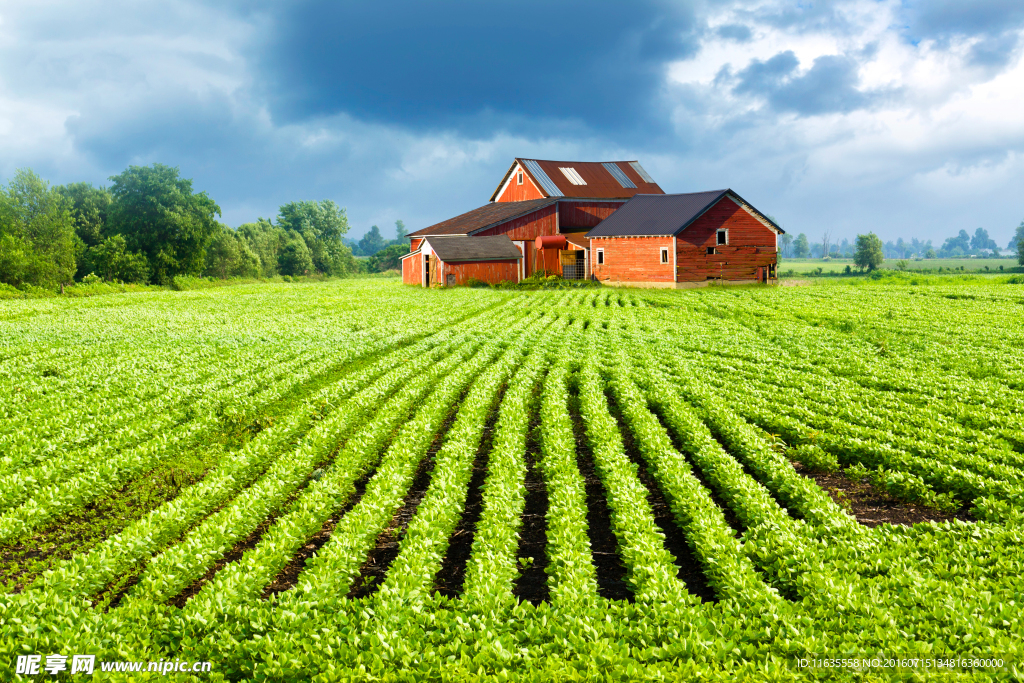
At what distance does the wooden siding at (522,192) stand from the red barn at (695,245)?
47.9 feet

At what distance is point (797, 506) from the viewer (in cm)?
913

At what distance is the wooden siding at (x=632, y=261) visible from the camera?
1919 inches

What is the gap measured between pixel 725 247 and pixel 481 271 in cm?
2092

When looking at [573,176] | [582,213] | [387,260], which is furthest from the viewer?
[387,260]

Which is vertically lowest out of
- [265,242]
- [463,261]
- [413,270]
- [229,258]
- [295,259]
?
[413,270]

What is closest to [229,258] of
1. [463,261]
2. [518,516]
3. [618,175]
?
[463,261]

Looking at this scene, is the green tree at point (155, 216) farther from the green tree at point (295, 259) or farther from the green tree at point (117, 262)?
the green tree at point (295, 259)

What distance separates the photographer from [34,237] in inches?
2131

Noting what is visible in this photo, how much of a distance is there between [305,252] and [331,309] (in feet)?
232

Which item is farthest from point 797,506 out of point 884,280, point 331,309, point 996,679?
point 884,280

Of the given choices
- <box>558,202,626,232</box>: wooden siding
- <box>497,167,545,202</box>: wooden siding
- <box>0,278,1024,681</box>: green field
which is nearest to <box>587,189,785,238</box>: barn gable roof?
<box>558,202,626,232</box>: wooden siding

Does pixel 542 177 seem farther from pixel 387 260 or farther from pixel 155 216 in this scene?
pixel 387 260

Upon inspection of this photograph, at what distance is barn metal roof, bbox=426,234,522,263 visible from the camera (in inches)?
2044

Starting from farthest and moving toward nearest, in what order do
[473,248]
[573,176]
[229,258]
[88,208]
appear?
[229,258], [88,208], [573,176], [473,248]
